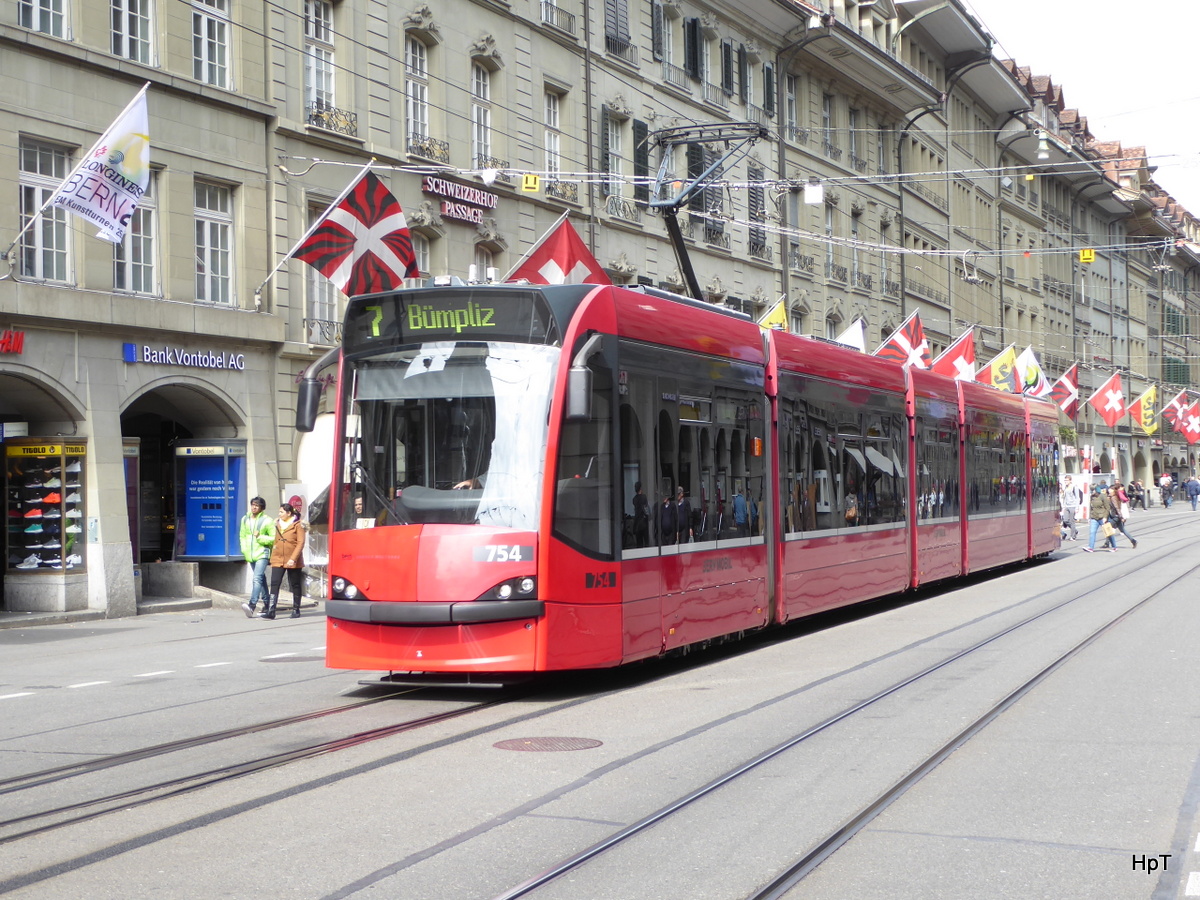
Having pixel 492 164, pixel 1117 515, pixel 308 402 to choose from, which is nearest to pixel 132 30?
pixel 492 164

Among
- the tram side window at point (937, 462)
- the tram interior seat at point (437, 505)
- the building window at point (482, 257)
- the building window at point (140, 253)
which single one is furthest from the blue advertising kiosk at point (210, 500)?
the tram interior seat at point (437, 505)

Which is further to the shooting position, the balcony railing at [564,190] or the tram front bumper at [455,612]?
the balcony railing at [564,190]

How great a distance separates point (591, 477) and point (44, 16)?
13396mm

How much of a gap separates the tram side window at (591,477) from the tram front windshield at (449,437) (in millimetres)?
213

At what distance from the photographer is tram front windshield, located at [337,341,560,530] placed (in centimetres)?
1038

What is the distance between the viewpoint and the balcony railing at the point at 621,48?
110 ft

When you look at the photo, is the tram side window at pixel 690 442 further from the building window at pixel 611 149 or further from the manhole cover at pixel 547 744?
the building window at pixel 611 149

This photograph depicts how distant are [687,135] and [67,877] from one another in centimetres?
3160

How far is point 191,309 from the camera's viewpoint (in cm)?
2208

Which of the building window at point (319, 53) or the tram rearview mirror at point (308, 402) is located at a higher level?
the building window at point (319, 53)

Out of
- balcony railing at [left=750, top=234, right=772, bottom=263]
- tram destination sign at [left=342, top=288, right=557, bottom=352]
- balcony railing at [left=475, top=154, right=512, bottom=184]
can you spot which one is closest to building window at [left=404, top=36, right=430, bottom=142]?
balcony railing at [left=475, top=154, right=512, bottom=184]

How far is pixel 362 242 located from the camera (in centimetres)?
1970

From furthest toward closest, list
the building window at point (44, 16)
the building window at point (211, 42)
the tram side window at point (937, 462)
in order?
1. the building window at point (211, 42)
2. the tram side window at point (937, 462)
3. the building window at point (44, 16)

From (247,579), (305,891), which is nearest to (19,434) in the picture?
(247,579)
